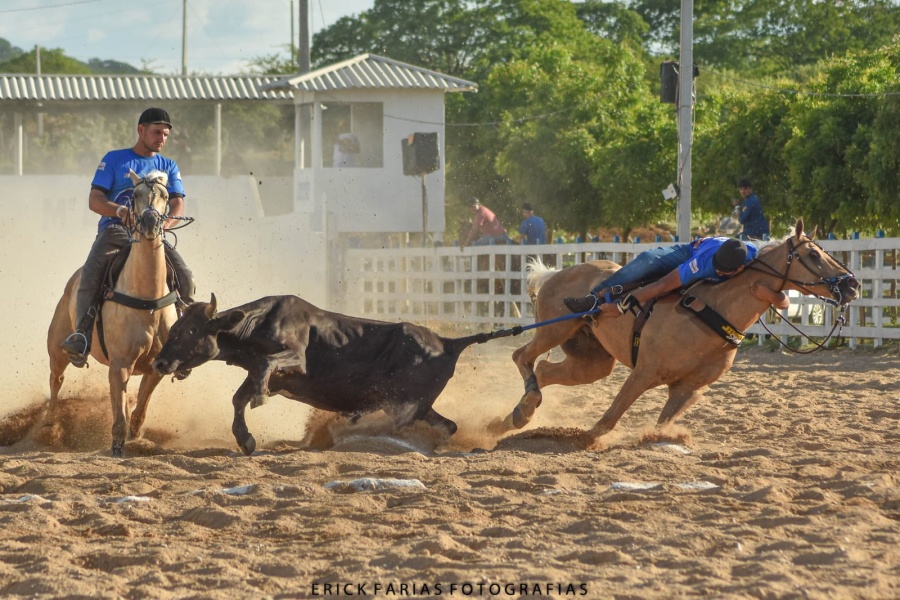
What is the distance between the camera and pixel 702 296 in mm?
7336

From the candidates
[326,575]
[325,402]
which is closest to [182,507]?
[326,575]

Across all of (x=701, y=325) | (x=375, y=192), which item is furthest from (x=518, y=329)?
(x=375, y=192)

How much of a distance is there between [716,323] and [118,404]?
12.3ft

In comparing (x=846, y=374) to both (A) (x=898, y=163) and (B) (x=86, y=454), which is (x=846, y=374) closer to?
(A) (x=898, y=163)

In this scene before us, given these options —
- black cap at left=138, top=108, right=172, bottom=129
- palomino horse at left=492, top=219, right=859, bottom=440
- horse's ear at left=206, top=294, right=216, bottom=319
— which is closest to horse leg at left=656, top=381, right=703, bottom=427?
palomino horse at left=492, top=219, right=859, bottom=440

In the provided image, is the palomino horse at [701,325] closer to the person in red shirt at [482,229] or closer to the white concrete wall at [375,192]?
the person in red shirt at [482,229]

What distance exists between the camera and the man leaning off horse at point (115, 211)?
7609 mm

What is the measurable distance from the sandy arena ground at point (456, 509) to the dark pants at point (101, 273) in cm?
96

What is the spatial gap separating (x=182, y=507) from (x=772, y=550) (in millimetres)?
2720

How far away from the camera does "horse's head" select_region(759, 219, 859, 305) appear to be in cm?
685

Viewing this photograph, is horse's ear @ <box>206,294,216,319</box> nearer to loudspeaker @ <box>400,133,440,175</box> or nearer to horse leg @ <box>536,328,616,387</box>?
horse leg @ <box>536,328,616,387</box>

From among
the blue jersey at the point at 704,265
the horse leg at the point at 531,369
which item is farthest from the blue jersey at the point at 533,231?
the blue jersey at the point at 704,265

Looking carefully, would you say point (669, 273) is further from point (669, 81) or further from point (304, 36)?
point (304, 36)

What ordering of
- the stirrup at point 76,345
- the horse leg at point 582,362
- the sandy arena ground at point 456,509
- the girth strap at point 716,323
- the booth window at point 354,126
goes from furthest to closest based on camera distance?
the booth window at point 354,126
the horse leg at point 582,362
the stirrup at point 76,345
the girth strap at point 716,323
the sandy arena ground at point 456,509
